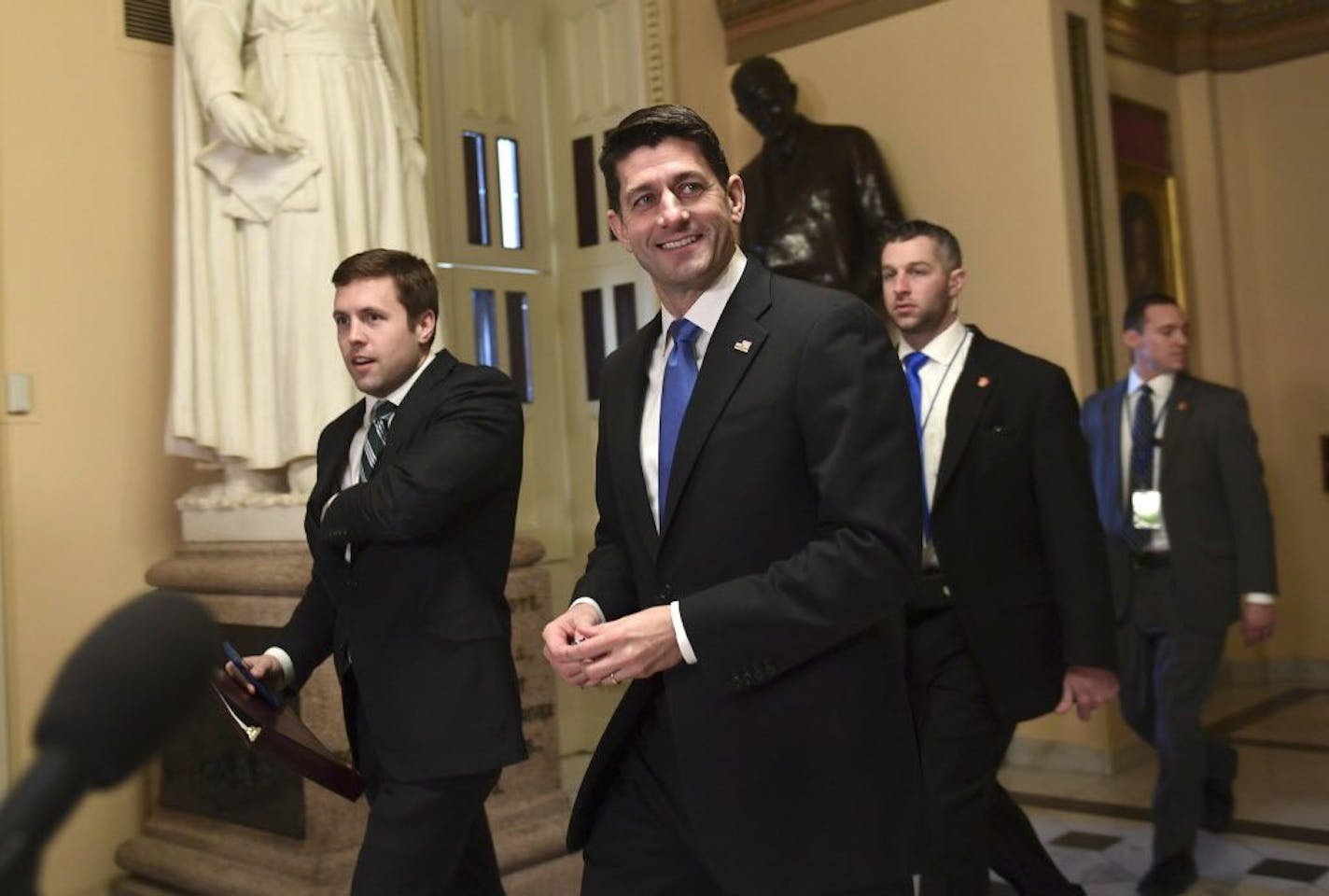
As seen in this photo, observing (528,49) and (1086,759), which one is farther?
(528,49)

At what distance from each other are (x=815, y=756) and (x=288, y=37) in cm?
344

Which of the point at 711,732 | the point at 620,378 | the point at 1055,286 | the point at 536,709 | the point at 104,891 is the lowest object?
the point at 104,891

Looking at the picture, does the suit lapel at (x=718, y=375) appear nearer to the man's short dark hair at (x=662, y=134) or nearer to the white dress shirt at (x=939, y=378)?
the man's short dark hair at (x=662, y=134)

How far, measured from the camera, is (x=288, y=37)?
4547 millimetres

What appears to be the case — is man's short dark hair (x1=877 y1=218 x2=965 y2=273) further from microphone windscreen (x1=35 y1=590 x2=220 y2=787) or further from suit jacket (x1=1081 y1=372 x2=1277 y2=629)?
microphone windscreen (x1=35 y1=590 x2=220 y2=787)

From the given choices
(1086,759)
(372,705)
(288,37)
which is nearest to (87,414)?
(288,37)

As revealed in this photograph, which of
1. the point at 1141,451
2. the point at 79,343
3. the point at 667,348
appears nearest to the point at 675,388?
the point at 667,348

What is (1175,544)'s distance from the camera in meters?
4.46

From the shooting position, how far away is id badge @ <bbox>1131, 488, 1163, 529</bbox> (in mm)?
4523

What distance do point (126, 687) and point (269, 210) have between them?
4011 mm

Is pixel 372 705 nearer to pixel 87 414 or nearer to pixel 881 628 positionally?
pixel 881 628

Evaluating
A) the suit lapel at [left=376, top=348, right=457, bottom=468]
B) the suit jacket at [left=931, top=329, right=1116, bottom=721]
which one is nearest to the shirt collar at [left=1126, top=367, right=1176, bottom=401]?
the suit jacket at [left=931, top=329, right=1116, bottom=721]

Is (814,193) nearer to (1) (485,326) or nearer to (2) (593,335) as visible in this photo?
(2) (593,335)

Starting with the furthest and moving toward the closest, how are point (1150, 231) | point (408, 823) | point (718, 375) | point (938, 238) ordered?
point (1150, 231), point (938, 238), point (408, 823), point (718, 375)
